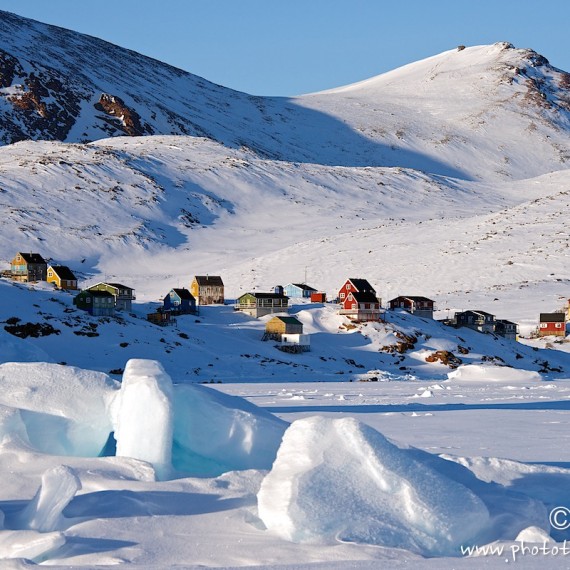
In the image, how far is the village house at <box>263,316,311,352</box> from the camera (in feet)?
193

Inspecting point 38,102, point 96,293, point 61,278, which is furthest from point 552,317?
point 38,102

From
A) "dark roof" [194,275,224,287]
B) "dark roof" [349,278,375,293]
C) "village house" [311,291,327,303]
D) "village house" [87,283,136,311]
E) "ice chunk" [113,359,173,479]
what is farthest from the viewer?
"village house" [311,291,327,303]

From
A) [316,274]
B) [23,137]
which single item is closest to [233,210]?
[316,274]

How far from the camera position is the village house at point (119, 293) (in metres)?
61.0

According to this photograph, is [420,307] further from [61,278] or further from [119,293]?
[61,278]

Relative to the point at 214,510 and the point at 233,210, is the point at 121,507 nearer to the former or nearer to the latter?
the point at 214,510

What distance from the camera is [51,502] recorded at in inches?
440

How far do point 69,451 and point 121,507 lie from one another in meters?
3.81

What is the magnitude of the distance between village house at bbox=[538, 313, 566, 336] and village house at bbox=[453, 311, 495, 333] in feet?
21.0

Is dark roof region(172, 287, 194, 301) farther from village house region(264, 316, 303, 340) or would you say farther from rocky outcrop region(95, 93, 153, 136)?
rocky outcrop region(95, 93, 153, 136)

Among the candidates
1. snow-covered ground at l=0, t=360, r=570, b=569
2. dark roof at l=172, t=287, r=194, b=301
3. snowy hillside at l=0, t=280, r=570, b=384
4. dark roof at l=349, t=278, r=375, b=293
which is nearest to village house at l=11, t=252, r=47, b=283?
snowy hillside at l=0, t=280, r=570, b=384

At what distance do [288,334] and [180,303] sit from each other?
9.91 m

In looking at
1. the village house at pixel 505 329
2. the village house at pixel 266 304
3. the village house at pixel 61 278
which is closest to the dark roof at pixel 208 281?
the village house at pixel 266 304

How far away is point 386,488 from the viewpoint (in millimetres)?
11289
